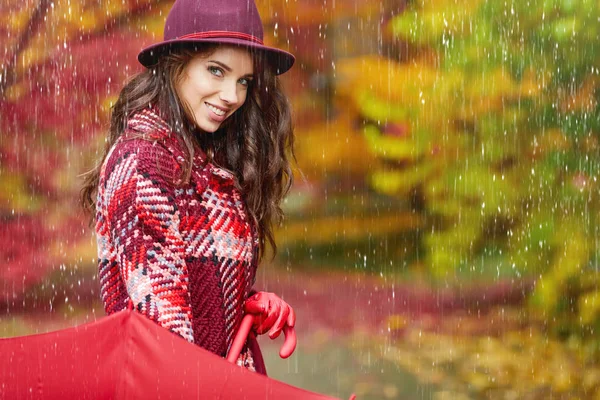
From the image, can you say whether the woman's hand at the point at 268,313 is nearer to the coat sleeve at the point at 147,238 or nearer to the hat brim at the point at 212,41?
the coat sleeve at the point at 147,238

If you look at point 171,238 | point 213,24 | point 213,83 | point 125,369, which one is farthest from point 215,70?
point 125,369

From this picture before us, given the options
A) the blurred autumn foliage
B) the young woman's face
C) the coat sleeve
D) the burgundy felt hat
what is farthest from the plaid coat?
the blurred autumn foliage

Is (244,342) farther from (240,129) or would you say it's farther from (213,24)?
(213,24)

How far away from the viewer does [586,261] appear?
6922 millimetres

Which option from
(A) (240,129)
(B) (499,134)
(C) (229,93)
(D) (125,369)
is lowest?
(B) (499,134)

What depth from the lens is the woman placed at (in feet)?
7.63

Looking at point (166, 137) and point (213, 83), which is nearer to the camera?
point (166, 137)

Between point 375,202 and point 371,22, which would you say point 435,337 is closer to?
point 375,202

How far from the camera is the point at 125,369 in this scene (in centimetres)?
200

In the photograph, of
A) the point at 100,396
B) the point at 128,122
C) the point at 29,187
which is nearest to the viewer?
the point at 100,396

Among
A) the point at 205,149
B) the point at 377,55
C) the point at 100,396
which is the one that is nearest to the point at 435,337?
the point at 377,55

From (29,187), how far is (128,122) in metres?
4.51

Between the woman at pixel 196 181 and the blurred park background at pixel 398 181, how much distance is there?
398cm

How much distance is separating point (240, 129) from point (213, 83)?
0.26 m
